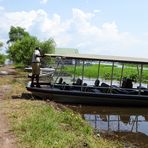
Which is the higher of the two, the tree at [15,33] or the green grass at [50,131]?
the tree at [15,33]

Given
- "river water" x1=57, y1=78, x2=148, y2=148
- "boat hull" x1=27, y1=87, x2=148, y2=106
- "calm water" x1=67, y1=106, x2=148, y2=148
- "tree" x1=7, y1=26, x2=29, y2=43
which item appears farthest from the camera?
"tree" x1=7, y1=26, x2=29, y2=43

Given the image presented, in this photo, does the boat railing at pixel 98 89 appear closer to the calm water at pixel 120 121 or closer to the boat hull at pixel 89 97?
the boat hull at pixel 89 97

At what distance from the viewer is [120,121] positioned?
53.2ft

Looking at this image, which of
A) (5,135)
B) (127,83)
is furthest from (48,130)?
(127,83)

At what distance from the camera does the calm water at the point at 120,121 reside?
13017mm

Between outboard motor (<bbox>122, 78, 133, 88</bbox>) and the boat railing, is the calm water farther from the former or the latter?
outboard motor (<bbox>122, 78, 133, 88</bbox>)

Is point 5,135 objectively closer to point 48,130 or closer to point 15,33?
point 48,130

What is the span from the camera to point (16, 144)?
917 centimetres

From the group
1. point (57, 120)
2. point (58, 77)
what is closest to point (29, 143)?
point (57, 120)

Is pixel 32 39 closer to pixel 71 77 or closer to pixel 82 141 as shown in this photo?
pixel 71 77

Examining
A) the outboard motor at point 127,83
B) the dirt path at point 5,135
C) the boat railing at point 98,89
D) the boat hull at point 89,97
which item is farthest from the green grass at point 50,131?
the outboard motor at point 127,83

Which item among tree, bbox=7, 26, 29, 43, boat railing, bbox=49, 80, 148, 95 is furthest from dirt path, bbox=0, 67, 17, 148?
tree, bbox=7, 26, 29, 43

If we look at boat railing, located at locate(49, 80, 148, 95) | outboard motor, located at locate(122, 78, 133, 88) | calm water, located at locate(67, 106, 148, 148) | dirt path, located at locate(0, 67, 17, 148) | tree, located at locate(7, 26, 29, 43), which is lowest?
calm water, located at locate(67, 106, 148, 148)

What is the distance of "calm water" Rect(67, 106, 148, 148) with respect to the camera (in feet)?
42.7
